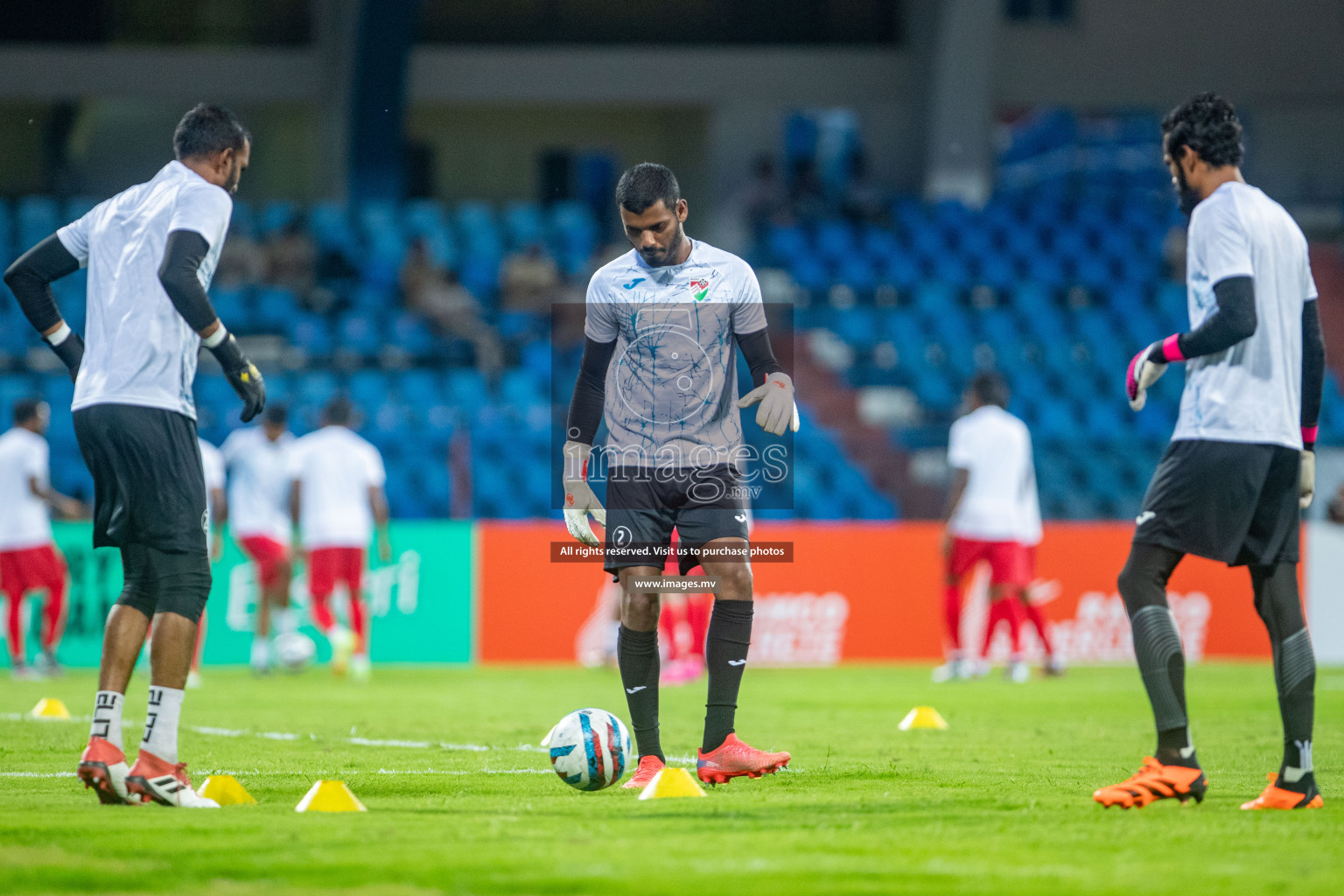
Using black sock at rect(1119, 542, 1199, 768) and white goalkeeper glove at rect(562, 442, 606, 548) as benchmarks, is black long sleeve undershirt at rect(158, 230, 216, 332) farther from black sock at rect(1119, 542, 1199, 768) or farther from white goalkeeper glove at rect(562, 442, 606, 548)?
black sock at rect(1119, 542, 1199, 768)

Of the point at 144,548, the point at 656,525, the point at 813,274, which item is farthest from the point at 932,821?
the point at 813,274

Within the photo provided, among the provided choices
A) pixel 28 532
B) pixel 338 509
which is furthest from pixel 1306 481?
pixel 28 532

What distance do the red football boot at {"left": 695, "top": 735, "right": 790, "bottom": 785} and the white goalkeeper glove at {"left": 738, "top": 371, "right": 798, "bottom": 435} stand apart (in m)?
1.22

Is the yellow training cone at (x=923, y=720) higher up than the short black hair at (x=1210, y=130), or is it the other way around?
the short black hair at (x=1210, y=130)

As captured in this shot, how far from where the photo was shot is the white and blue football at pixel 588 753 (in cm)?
606

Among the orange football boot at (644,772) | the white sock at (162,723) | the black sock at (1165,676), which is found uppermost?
the black sock at (1165,676)

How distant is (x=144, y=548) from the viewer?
5.76m

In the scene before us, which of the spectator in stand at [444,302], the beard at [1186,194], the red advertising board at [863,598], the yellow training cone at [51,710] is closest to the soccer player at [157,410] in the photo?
the beard at [1186,194]

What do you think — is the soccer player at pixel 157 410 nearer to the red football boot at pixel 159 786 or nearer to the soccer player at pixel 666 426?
the red football boot at pixel 159 786

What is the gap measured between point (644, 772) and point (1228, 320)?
8.71 ft

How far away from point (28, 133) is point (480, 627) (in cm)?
1295

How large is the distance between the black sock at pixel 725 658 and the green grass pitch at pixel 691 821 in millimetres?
296

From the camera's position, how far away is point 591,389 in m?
6.64

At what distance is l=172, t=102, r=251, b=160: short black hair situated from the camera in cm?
593
